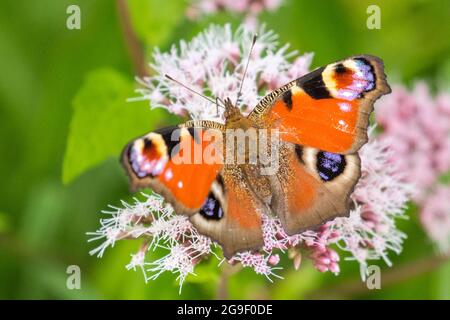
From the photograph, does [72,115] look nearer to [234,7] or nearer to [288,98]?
[234,7]

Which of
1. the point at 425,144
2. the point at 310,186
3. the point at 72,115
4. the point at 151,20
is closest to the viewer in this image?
the point at 310,186

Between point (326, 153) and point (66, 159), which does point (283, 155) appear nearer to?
point (326, 153)

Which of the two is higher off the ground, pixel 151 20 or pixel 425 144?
pixel 151 20

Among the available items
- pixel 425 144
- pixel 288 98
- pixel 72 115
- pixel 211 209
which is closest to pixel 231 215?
pixel 211 209

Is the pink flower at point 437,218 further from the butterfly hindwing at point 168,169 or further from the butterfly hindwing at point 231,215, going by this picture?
the butterfly hindwing at point 168,169

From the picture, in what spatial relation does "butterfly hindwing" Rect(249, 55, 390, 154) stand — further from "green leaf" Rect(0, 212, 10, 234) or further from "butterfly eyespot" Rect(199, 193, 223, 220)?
"green leaf" Rect(0, 212, 10, 234)
